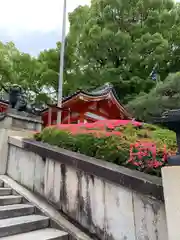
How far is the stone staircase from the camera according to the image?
257cm

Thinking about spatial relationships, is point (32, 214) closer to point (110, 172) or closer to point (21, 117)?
point (110, 172)

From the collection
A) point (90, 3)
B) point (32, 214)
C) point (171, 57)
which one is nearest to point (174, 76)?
point (171, 57)

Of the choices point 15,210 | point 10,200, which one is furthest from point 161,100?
point 15,210

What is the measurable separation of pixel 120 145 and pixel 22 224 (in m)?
1.53

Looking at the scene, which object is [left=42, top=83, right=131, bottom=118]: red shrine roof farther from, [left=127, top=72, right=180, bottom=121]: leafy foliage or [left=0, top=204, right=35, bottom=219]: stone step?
[left=0, top=204, right=35, bottom=219]: stone step

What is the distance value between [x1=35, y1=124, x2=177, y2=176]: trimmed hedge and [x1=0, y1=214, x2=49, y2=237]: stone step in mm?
1055

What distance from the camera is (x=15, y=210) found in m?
3.04

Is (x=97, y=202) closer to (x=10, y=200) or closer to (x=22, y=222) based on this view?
(x=22, y=222)

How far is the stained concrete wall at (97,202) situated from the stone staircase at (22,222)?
268 mm

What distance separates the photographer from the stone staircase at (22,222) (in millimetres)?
2570

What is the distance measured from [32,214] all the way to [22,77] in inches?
533

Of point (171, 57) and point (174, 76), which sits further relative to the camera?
point (171, 57)

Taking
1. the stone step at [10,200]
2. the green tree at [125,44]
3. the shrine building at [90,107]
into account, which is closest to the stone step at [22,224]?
the stone step at [10,200]

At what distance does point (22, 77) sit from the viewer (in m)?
15.6
